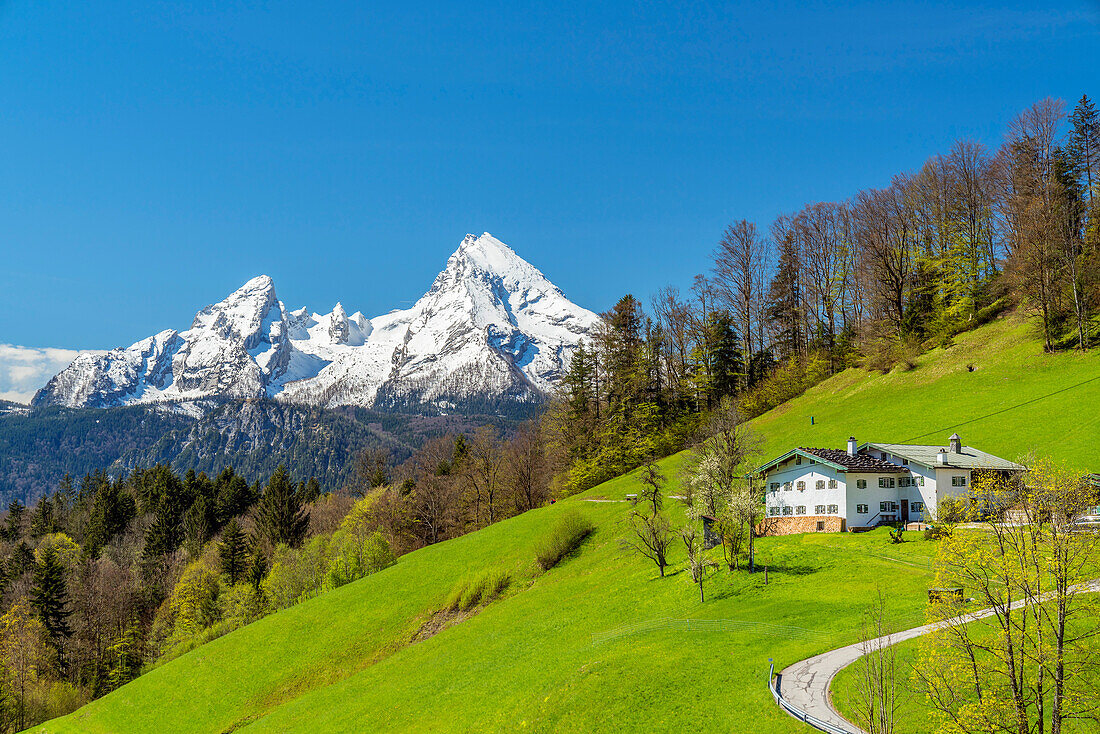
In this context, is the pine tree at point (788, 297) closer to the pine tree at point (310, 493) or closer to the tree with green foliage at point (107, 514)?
the pine tree at point (310, 493)

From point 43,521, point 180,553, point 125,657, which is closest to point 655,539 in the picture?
point 125,657

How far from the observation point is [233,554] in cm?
8181

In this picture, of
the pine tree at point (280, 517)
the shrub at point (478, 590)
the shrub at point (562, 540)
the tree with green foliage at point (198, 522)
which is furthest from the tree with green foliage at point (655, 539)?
the tree with green foliage at point (198, 522)

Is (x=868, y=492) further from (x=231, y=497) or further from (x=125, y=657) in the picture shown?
(x=231, y=497)

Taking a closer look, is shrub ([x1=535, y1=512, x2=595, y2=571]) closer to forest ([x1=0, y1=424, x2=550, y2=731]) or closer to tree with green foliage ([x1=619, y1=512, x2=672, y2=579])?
tree with green foliage ([x1=619, y1=512, x2=672, y2=579])

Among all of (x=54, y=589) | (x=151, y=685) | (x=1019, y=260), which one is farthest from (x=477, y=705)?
(x=1019, y=260)

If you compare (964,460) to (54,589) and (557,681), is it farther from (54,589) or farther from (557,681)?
(54,589)

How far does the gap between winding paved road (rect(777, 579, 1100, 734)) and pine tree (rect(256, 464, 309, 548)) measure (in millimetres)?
77844

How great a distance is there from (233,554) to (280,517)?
863cm

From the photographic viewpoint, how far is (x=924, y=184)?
82.8 metres

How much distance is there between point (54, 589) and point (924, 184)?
112m

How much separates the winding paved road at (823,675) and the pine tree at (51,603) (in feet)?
253

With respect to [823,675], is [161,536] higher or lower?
lower

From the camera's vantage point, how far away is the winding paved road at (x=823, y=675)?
21.8 meters
